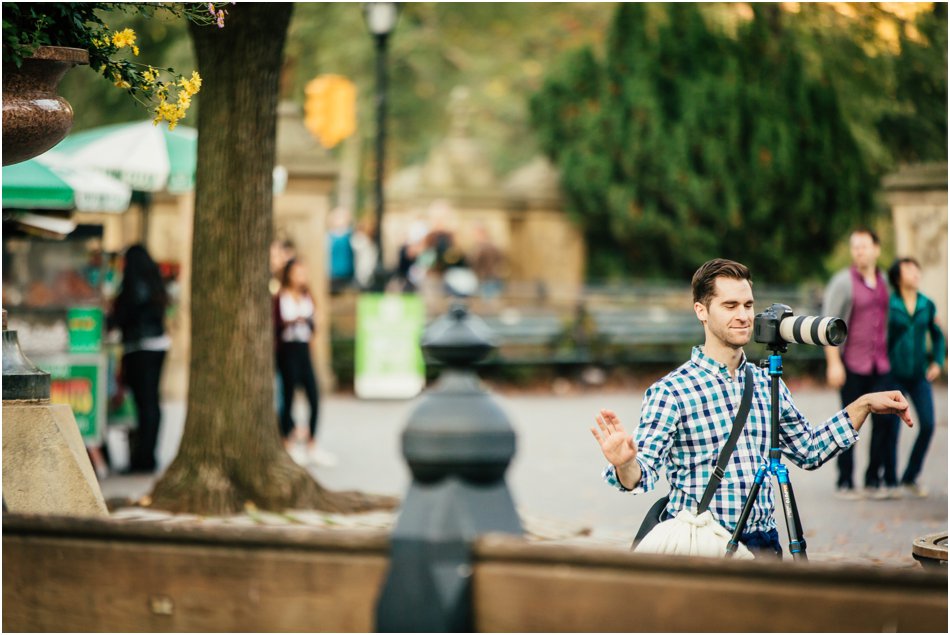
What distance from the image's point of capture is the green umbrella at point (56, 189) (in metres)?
10.4

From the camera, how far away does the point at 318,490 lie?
31.9 ft

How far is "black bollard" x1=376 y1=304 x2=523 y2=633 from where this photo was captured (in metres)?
3.90

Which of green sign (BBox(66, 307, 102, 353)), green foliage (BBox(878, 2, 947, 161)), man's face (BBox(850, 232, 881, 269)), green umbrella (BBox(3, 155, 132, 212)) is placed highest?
green foliage (BBox(878, 2, 947, 161))

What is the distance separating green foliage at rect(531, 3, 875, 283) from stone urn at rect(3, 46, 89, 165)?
1633 centimetres

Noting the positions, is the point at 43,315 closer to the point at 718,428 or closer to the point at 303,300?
the point at 303,300

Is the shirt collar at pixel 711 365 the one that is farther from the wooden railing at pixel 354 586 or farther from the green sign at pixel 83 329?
the green sign at pixel 83 329

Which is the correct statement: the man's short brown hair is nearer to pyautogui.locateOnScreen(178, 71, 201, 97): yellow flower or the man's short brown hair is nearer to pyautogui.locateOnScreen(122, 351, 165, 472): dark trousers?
pyautogui.locateOnScreen(178, 71, 201, 97): yellow flower

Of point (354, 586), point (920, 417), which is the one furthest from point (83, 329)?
point (354, 586)

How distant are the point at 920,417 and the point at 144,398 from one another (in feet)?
20.2

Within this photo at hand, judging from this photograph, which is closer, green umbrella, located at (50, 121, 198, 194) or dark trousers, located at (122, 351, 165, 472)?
dark trousers, located at (122, 351, 165, 472)

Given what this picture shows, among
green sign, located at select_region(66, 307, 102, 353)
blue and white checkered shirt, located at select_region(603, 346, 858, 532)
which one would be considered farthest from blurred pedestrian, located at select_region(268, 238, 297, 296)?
blue and white checkered shirt, located at select_region(603, 346, 858, 532)

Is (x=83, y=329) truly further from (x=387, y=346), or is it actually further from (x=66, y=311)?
(x=387, y=346)

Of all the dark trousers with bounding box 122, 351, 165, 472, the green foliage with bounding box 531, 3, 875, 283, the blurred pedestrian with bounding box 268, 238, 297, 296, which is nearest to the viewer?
the dark trousers with bounding box 122, 351, 165, 472

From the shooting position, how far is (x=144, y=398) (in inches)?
483
